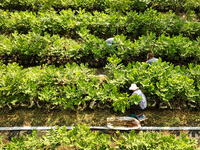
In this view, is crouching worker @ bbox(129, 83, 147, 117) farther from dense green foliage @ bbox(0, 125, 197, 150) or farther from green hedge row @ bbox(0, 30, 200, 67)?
green hedge row @ bbox(0, 30, 200, 67)

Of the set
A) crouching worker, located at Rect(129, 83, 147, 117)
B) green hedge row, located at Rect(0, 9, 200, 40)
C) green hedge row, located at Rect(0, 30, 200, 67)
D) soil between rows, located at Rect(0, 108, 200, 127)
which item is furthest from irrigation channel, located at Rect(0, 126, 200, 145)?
green hedge row, located at Rect(0, 9, 200, 40)

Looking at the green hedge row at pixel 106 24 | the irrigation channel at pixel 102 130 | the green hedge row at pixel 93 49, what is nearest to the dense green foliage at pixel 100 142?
the irrigation channel at pixel 102 130

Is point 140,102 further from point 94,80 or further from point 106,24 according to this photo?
point 106,24

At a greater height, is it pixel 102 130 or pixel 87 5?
pixel 87 5

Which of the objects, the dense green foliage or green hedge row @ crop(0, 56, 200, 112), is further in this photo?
green hedge row @ crop(0, 56, 200, 112)

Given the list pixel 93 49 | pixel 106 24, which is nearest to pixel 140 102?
pixel 93 49

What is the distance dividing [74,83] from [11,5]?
7.99 meters

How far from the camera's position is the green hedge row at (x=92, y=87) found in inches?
221

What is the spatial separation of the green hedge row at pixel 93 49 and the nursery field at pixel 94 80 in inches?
1.5

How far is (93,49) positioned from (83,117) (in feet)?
9.00

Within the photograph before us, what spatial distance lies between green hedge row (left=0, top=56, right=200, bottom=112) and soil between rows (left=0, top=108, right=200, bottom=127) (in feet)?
0.78

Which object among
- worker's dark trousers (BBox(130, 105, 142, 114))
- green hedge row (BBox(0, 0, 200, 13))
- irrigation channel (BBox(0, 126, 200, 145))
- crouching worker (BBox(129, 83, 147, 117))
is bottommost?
irrigation channel (BBox(0, 126, 200, 145))

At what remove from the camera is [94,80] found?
601 cm

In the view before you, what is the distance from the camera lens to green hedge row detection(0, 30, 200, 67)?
23.3 feet
